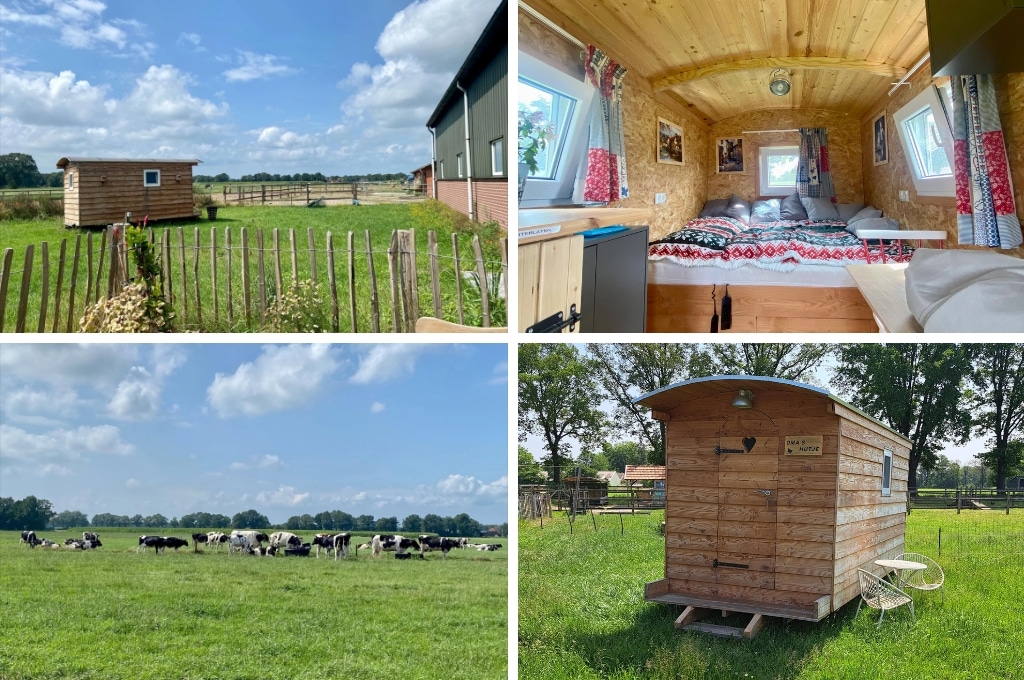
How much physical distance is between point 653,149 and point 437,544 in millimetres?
3456

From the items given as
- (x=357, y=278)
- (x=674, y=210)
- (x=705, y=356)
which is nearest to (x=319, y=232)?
(x=357, y=278)

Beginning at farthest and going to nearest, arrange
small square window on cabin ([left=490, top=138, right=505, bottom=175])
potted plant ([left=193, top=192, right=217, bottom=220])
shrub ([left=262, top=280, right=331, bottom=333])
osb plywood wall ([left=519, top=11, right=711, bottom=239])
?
1. potted plant ([left=193, top=192, right=217, bottom=220])
2. small square window on cabin ([left=490, top=138, right=505, bottom=175])
3. shrub ([left=262, top=280, right=331, bottom=333])
4. osb plywood wall ([left=519, top=11, right=711, bottom=239])

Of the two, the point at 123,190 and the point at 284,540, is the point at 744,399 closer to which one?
the point at 123,190

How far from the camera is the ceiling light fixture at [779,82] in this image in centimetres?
346

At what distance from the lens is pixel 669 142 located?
365 cm

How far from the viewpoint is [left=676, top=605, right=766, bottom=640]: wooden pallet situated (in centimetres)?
299

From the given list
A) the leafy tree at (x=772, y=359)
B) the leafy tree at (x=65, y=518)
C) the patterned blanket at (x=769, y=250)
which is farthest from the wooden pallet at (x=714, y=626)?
the leafy tree at (x=65, y=518)

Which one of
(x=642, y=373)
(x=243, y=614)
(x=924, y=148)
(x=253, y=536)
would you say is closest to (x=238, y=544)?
(x=253, y=536)

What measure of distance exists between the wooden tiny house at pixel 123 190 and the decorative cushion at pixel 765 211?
3486 millimetres

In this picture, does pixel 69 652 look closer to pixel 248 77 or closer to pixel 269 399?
pixel 269 399

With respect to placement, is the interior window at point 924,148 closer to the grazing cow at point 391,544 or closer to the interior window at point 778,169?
the interior window at point 778,169

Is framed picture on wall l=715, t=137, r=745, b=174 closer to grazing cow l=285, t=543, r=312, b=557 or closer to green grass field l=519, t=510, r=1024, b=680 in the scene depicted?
green grass field l=519, t=510, r=1024, b=680

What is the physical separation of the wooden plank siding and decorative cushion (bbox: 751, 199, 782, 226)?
348 cm

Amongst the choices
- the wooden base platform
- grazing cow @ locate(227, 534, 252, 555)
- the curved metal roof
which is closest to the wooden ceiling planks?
the wooden base platform
